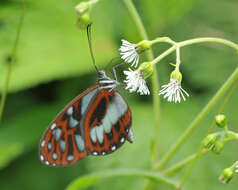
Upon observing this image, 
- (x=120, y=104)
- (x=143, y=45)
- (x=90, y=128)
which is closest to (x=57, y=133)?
(x=90, y=128)

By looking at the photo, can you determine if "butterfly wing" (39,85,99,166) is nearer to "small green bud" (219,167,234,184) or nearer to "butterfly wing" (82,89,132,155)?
"butterfly wing" (82,89,132,155)

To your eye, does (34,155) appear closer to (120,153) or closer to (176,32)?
(120,153)

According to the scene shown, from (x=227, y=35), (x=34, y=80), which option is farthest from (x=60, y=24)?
(x=227, y=35)

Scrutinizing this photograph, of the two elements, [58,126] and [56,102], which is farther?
[56,102]

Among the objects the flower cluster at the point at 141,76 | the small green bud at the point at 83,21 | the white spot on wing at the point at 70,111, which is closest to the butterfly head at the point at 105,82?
the white spot on wing at the point at 70,111

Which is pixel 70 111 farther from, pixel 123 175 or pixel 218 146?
pixel 218 146

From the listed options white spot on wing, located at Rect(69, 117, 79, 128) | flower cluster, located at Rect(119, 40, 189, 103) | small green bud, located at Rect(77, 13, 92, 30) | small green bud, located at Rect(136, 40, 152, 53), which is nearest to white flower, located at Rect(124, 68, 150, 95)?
flower cluster, located at Rect(119, 40, 189, 103)
